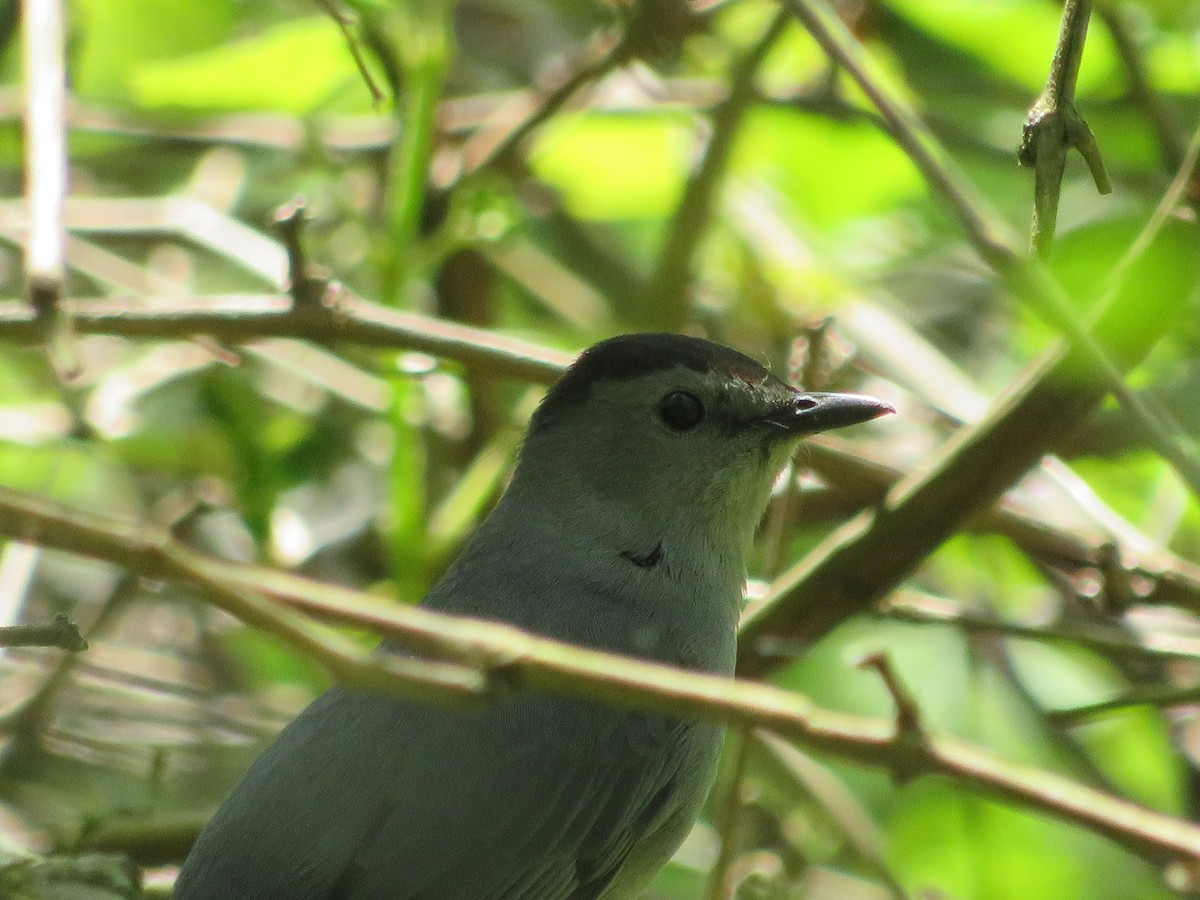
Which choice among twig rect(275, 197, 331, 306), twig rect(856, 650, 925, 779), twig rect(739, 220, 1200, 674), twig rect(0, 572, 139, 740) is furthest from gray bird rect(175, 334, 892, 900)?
twig rect(856, 650, 925, 779)

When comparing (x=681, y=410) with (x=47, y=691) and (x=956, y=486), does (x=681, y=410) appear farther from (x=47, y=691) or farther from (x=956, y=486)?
(x=47, y=691)

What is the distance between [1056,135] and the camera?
1.59 meters

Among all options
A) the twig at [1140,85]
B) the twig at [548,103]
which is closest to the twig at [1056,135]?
the twig at [1140,85]

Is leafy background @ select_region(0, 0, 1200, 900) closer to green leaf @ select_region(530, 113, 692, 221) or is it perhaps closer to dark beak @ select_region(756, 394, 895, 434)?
green leaf @ select_region(530, 113, 692, 221)

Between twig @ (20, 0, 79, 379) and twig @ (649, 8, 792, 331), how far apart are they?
1.62 metres

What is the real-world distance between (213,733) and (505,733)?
A: 1133mm

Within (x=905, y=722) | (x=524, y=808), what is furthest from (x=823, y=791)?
(x=905, y=722)

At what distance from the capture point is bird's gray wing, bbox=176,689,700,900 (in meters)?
2.27

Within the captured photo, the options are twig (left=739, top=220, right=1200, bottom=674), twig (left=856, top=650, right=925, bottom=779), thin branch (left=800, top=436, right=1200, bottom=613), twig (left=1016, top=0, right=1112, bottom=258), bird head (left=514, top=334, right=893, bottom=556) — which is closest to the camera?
twig (left=856, top=650, right=925, bottom=779)

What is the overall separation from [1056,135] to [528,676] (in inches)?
32.3

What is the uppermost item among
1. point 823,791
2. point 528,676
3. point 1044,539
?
point 528,676

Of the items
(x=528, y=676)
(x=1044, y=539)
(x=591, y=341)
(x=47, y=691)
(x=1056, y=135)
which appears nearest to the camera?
(x=528, y=676)

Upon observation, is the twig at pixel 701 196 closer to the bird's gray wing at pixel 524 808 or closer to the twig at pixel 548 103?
the twig at pixel 548 103

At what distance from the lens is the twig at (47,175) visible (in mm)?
1955
